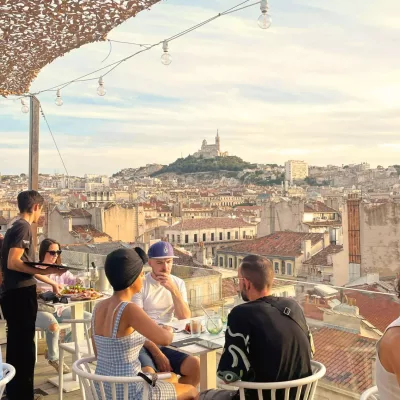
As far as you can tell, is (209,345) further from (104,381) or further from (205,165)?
(205,165)

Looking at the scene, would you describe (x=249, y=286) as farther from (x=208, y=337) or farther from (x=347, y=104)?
(x=347, y=104)

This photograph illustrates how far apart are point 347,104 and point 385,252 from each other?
200 feet

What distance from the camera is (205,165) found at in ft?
420

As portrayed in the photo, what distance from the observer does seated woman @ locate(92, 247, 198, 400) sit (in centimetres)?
221

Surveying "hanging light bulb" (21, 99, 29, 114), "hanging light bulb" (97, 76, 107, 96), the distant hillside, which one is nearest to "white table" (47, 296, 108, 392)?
"hanging light bulb" (97, 76, 107, 96)

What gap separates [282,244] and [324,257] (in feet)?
9.24

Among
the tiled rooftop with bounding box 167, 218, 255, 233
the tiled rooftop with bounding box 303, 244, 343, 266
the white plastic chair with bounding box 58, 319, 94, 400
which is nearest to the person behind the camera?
the white plastic chair with bounding box 58, 319, 94, 400

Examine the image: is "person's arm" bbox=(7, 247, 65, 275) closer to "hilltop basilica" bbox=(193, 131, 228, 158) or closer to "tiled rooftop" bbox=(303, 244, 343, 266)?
"tiled rooftop" bbox=(303, 244, 343, 266)

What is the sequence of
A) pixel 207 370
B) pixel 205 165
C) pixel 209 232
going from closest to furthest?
pixel 207 370 < pixel 209 232 < pixel 205 165

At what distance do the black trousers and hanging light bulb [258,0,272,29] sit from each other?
96.0 inches

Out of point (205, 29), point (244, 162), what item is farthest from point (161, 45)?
point (244, 162)

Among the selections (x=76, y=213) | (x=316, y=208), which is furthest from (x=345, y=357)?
(x=316, y=208)

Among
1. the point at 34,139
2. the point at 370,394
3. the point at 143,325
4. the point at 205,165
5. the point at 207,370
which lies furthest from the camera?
the point at 205,165

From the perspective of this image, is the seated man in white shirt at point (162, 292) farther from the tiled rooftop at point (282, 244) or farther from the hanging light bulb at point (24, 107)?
the tiled rooftop at point (282, 244)
